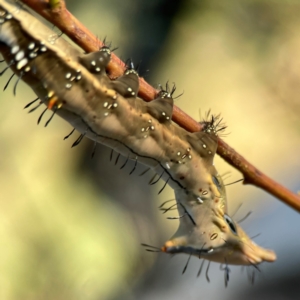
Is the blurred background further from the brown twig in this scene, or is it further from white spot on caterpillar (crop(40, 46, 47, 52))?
white spot on caterpillar (crop(40, 46, 47, 52))

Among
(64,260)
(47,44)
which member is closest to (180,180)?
(47,44)

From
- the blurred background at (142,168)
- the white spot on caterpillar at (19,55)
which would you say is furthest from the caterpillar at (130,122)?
the blurred background at (142,168)

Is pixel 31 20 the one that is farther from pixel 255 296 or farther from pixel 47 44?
pixel 255 296

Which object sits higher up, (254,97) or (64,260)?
(254,97)

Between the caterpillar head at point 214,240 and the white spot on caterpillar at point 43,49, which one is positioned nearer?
the white spot on caterpillar at point 43,49

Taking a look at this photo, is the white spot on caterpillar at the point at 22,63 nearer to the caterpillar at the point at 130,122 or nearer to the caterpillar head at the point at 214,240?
the caterpillar at the point at 130,122

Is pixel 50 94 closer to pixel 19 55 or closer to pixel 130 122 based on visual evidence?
pixel 19 55
